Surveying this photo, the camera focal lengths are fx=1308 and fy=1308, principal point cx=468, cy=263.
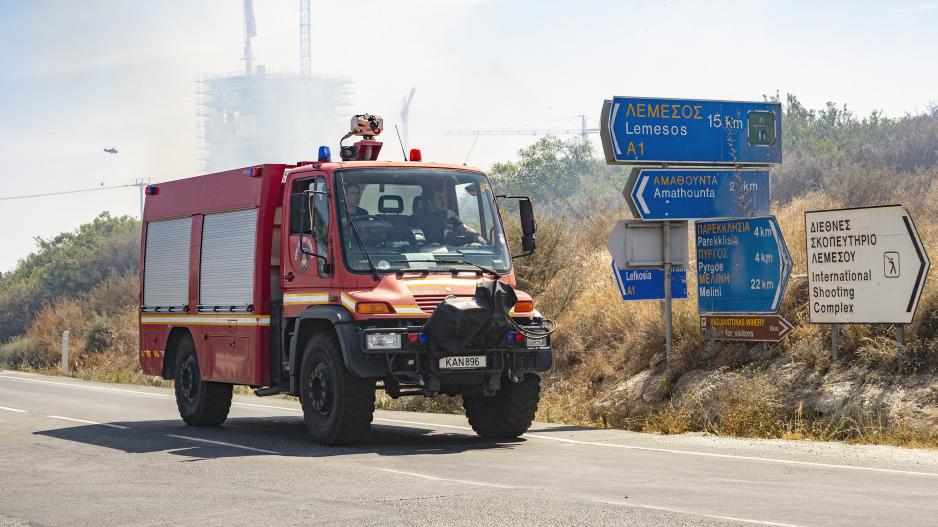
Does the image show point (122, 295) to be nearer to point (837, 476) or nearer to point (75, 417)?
point (75, 417)

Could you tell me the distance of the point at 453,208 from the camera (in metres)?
14.8

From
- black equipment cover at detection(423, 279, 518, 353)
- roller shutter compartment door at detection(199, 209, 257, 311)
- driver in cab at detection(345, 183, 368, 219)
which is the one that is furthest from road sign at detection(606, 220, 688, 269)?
roller shutter compartment door at detection(199, 209, 257, 311)

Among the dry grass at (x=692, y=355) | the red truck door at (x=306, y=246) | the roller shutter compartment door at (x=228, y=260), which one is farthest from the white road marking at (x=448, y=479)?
the dry grass at (x=692, y=355)

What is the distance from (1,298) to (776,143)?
55.2m

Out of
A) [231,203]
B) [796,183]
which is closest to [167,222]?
[231,203]

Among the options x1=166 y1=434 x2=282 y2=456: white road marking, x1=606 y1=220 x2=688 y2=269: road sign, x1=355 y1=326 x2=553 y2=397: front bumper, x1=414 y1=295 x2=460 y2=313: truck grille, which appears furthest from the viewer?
x1=606 y1=220 x2=688 y2=269: road sign

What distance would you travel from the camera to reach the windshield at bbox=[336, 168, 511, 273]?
14.2 meters

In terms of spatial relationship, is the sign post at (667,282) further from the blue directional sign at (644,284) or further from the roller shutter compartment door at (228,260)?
the roller shutter compartment door at (228,260)

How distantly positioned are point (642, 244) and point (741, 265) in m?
1.40

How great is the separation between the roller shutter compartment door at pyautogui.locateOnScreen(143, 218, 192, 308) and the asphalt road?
2060 millimetres

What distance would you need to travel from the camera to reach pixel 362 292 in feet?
45.2

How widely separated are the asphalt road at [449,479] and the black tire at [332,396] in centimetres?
26

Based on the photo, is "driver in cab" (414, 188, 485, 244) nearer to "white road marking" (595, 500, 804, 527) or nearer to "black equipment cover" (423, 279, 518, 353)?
"black equipment cover" (423, 279, 518, 353)

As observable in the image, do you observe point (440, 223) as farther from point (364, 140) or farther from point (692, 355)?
point (692, 355)
